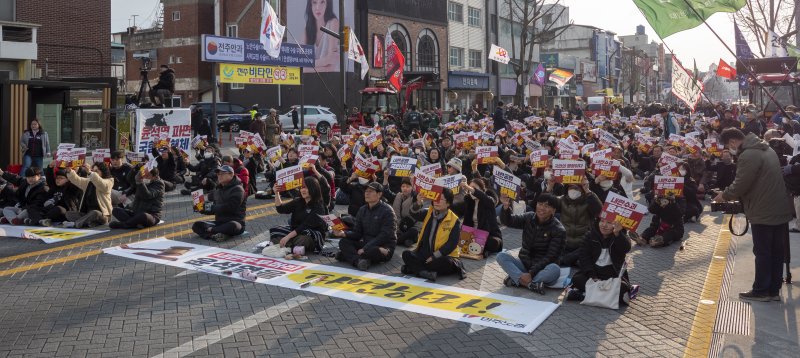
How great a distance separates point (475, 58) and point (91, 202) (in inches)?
1919

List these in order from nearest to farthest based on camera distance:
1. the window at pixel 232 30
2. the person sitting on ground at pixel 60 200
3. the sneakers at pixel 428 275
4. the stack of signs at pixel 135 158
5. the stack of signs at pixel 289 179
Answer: the sneakers at pixel 428 275
the stack of signs at pixel 289 179
the person sitting on ground at pixel 60 200
the stack of signs at pixel 135 158
the window at pixel 232 30

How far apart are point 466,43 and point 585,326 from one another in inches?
2034

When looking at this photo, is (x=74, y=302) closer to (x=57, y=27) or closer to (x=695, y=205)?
(x=695, y=205)

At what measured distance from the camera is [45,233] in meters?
12.4

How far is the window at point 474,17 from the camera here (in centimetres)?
5859

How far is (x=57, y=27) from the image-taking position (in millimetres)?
29484

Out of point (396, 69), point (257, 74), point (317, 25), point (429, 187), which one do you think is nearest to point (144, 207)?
point (429, 187)

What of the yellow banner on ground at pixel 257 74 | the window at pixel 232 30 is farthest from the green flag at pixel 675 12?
the window at pixel 232 30

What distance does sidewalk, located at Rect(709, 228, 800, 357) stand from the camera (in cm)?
678

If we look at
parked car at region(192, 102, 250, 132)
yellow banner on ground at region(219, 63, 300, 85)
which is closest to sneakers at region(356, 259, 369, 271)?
yellow banner on ground at region(219, 63, 300, 85)

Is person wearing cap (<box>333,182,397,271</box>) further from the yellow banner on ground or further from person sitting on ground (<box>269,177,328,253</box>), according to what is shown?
the yellow banner on ground

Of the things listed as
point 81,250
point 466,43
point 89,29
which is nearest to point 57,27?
point 89,29

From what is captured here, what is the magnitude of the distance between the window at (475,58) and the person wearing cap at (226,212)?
48.1m

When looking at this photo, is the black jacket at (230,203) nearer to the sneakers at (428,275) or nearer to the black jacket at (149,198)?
the black jacket at (149,198)
